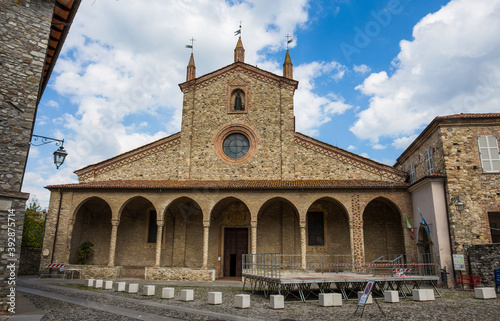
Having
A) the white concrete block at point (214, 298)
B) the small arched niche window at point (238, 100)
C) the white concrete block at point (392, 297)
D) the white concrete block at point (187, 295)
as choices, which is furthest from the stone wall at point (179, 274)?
the small arched niche window at point (238, 100)

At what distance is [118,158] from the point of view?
21.0 m

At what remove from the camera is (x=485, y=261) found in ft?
44.5

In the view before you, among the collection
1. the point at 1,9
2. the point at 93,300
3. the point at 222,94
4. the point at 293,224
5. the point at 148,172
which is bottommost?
the point at 93,300

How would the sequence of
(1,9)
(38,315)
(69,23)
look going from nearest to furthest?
(38,315) < (1,9) < (69,23)

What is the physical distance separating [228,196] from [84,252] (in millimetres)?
8891

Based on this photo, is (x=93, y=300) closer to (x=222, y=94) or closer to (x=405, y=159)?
(x=222, y=94)

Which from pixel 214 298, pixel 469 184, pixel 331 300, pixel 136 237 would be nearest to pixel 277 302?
pixel 331 300

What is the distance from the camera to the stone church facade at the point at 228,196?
18.3m

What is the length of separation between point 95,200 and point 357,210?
14.8 m

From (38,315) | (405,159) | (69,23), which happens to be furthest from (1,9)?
(405,159)

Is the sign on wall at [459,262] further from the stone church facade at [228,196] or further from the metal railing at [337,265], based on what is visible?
the stone church facade at [228,196]

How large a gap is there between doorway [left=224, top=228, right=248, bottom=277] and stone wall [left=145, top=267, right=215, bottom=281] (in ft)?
8.78

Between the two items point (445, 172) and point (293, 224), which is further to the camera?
point (293, 224)

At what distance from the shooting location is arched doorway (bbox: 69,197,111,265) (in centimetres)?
2012
